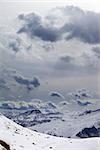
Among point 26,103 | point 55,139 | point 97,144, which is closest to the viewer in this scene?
point 97,144

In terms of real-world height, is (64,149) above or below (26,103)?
below

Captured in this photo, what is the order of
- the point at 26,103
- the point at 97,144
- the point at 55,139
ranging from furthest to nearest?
the point at 26,103 → the point at 55,139 → the point at 97,144

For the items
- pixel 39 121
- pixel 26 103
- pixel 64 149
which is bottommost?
pixel 64 149

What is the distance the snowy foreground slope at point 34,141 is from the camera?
9019 millimetres

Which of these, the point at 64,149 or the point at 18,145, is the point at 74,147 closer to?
the point at 64,149

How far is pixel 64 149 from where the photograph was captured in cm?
899

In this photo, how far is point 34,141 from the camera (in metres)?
10.1

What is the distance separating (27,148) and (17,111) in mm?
5540

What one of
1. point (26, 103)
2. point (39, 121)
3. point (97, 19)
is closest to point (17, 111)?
point (26, 103)

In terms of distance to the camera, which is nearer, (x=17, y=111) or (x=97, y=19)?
(x=97, y=19)

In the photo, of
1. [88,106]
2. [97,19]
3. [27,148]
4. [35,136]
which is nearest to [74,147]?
[27,148]

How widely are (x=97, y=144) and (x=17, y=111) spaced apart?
Answer: 20.3 feet

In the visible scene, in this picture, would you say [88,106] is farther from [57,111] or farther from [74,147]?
[74,147]

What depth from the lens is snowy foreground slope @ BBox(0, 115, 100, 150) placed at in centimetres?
902
